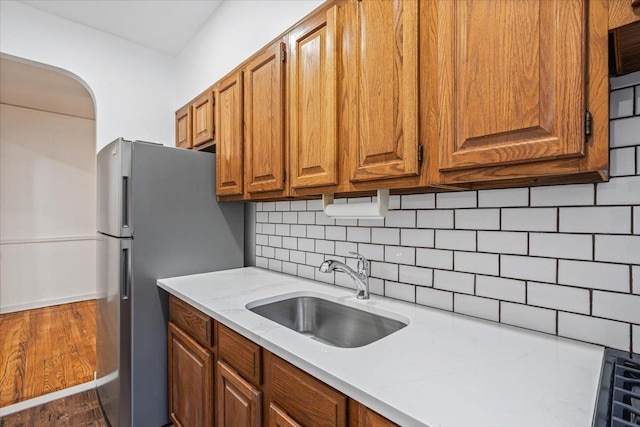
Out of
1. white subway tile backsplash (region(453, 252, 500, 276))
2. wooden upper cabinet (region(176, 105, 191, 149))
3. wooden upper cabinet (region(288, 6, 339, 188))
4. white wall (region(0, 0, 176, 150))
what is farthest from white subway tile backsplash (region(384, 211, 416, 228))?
white wall (region(0, 0, 176, 150))

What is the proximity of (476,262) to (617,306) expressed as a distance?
39 cm

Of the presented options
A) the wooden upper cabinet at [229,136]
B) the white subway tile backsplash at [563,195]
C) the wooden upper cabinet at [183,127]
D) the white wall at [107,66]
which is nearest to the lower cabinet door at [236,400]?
the wooden upper cabinet at [229,136]

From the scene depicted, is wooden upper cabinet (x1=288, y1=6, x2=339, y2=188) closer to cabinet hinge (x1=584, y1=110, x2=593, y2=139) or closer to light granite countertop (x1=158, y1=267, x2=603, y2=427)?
light granite countertop (x1=158, y1=267, x2=603, y2=427)

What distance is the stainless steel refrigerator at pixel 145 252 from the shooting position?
5.87ft

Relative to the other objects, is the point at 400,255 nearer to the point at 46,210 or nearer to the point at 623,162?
the point at 623,162

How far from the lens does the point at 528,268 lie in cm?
105

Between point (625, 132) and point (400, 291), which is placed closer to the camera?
point (625, 132)

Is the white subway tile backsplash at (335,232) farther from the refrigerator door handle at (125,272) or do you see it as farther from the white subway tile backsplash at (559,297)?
the refrigerator door handle at (125,272)

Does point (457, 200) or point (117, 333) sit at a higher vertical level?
point (457, 200)

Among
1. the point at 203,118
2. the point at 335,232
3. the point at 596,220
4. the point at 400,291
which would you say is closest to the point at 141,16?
the point at 203,118

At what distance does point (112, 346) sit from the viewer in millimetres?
1914

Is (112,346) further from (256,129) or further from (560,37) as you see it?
(560,37)

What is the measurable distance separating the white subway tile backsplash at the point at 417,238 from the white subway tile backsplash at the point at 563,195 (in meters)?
0.38

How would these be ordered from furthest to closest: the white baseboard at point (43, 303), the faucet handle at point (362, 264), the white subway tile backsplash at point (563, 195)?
the white baseboard at point (43, 303) < the faucet handle at point (362, 264) < the white subway tile backsplash at point (563, 195)
